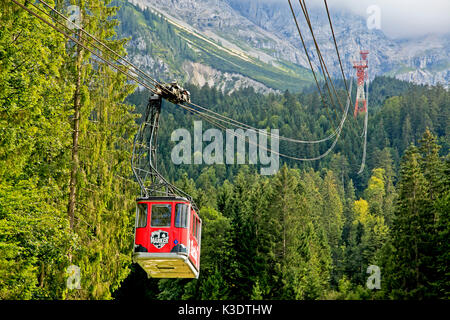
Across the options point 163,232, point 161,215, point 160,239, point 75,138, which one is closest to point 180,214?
point 161,215

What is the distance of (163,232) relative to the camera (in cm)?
2188

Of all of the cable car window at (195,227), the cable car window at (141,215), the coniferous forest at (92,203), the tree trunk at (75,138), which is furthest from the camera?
the tree trunk at (75,138)

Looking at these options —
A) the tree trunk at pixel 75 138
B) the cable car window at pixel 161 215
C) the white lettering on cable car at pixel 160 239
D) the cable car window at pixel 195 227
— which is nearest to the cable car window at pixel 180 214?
the cable car window at pixel 161 215

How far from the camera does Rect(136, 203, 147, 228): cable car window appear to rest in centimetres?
2212

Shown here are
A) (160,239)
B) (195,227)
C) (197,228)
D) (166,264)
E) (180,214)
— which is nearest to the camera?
(160,239)

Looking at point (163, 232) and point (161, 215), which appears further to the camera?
point (161, 215)

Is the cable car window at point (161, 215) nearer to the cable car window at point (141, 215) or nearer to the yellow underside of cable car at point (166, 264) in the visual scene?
the cable car window at point (141, 215)

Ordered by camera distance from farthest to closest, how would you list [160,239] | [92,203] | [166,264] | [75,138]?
1. [92,203]
2. [75,138]
3. [166,264]
4. [160,239]

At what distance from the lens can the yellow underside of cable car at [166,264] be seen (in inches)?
857

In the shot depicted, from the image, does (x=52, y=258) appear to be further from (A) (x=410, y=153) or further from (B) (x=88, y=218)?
(A) (x=410, y=153)

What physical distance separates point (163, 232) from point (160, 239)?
0.84 feet

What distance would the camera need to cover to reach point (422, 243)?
52.7 m

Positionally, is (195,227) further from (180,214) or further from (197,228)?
(180,214)
